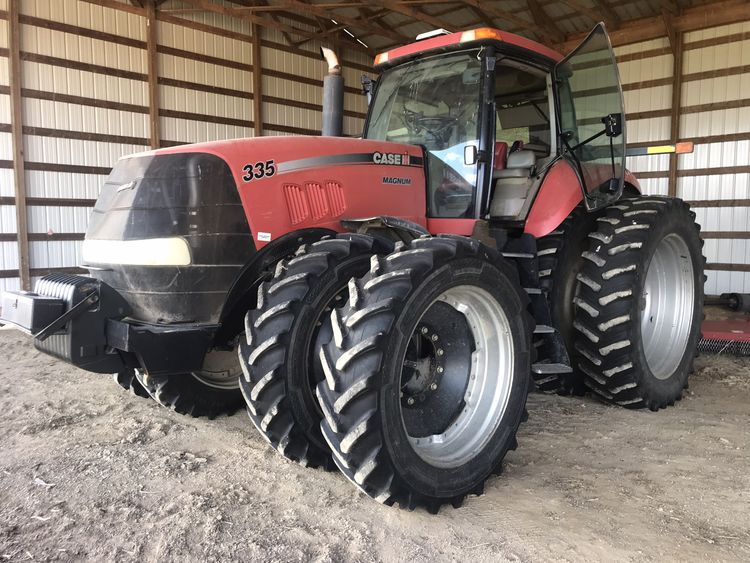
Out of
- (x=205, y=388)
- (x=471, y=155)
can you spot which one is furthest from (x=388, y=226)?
(x=205, y=388)

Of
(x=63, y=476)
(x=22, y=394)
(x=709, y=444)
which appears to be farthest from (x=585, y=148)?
(x=22, y=394)

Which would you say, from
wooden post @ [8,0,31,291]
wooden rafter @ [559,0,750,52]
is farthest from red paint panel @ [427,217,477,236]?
wooden rafter @ [559,0,750,52]

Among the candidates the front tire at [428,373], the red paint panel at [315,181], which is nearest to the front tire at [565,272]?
the red paint panel at [315,181]

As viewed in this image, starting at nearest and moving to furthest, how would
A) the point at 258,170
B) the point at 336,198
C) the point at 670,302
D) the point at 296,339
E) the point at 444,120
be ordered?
the point at 296,339
the point at 258,170
the point at 336,198
the point at 444,120
the point at 670,302

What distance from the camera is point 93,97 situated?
35.0 ft

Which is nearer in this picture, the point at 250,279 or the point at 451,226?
the point at 250,279

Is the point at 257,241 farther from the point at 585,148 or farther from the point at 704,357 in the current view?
the point at 704,357

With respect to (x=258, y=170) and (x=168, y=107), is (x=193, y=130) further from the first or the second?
(x=258, y=170)

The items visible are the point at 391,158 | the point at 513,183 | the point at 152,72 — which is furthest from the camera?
the point at 152,72

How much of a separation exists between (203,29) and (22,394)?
934 centimetres

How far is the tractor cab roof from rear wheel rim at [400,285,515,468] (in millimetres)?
1696

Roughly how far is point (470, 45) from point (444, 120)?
0.46 metres

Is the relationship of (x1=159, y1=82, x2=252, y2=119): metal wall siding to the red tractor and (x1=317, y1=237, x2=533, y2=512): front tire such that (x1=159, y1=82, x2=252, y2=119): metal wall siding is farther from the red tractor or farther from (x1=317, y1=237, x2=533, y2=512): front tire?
(x1=317, y1=237, x2=533, y2=512): front tire

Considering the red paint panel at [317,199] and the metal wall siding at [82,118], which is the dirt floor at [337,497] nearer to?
the red paint panel at [317,199]
